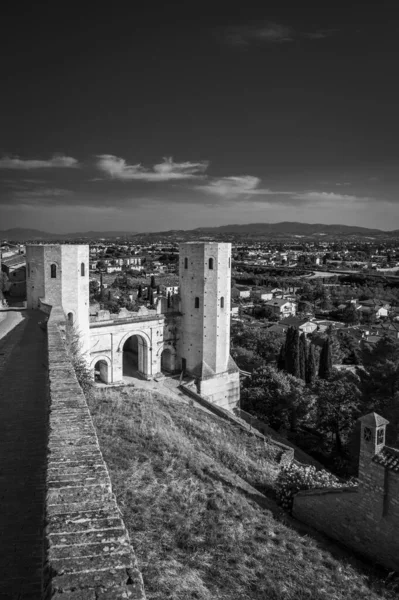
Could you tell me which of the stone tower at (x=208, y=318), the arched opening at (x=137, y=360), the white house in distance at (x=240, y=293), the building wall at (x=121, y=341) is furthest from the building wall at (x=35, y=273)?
the white house in distance at (x=240, y=293)

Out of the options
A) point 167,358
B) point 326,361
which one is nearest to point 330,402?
point 167,358

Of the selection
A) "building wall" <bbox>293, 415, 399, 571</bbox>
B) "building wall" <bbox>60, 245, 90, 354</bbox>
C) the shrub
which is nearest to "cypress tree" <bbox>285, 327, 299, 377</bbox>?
"building wall" <bbox>60, 245, 90, 354</bbox>

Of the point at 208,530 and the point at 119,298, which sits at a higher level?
the point at 208,530

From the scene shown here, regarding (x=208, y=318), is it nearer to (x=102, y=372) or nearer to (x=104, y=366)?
(x=104, y=366)

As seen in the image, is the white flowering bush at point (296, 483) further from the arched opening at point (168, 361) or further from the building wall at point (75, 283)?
the arched opening at point (168, 361)

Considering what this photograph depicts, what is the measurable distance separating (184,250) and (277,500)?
17607 millimetres

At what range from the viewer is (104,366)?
2769cm

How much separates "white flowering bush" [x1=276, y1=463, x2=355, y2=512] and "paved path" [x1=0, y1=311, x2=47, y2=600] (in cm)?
720

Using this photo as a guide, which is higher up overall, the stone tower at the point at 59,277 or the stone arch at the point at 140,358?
the stone tower at the point at 59,277

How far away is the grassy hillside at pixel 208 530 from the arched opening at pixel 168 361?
15.0 metres

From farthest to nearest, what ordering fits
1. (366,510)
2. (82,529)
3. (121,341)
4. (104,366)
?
(104,366), (121,341), (366,510), (82,529)

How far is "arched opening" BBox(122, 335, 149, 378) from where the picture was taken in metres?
28.9

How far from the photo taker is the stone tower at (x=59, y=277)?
77.8ft

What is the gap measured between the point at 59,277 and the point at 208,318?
29.1 ft
